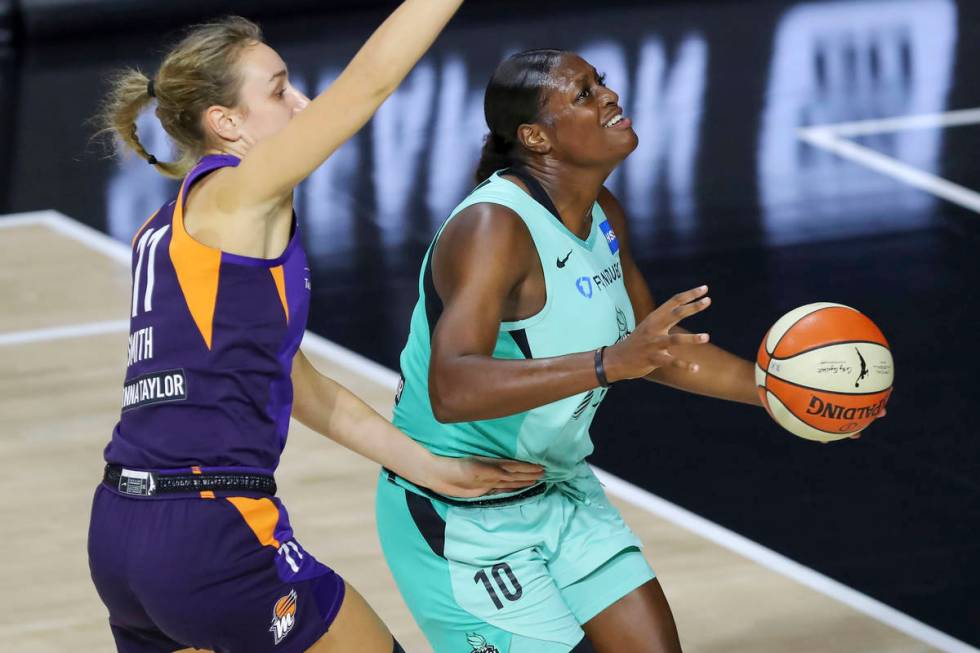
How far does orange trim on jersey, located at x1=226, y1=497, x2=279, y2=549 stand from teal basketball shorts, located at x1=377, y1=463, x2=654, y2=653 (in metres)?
0.55

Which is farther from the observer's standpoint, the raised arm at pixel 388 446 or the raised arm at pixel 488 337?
the raised arm at pixel 388 446

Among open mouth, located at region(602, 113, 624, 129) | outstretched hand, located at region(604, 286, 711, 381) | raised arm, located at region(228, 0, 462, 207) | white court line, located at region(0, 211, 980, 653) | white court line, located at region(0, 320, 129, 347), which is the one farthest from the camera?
white court line, located at region(0, 320, 129, 347)

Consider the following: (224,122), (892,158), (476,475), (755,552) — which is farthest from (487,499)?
(892,158)

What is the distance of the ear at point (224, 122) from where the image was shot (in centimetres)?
332

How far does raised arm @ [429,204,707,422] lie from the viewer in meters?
3.27

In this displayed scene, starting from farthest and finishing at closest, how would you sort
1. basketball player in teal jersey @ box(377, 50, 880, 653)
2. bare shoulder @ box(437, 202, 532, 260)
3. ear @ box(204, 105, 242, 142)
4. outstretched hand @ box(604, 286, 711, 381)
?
basketball player in teal jersey @ box(377, 50, 880, 653)
bare shoulder @ box(437, 202, 532, 260)
ear @ box(204, 105, 242, 142)
outstretched hand @ box(604, 286, 711, 381)

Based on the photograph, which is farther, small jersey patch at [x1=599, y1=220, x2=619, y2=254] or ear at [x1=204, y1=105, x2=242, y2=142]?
small jersey patch at [x1=599, y1=220, x2=619, y2=254]

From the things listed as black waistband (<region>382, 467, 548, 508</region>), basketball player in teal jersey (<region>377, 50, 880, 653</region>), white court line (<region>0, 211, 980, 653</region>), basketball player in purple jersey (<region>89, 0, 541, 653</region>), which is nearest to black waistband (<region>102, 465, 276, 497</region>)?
basketball player in purple jersey (<region>89, 0, 541, 653</region>)

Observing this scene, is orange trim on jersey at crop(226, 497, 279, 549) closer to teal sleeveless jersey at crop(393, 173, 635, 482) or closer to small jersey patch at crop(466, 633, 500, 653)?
teal sleeveless jersey at crop(393, 173, 635, 482)

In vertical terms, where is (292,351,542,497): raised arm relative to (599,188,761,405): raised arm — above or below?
below

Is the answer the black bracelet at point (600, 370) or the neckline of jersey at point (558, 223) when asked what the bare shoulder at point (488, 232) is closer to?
the neckline of jersey at point (558, 223)

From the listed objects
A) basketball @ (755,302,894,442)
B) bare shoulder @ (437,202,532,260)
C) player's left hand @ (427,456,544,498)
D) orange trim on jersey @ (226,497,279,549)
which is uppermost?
bare shoulder @ (437,202,532,260)

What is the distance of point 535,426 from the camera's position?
12.1 feet

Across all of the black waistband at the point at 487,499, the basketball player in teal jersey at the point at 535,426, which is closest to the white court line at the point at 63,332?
the basketball player in teal jersey at the point at 535,426
